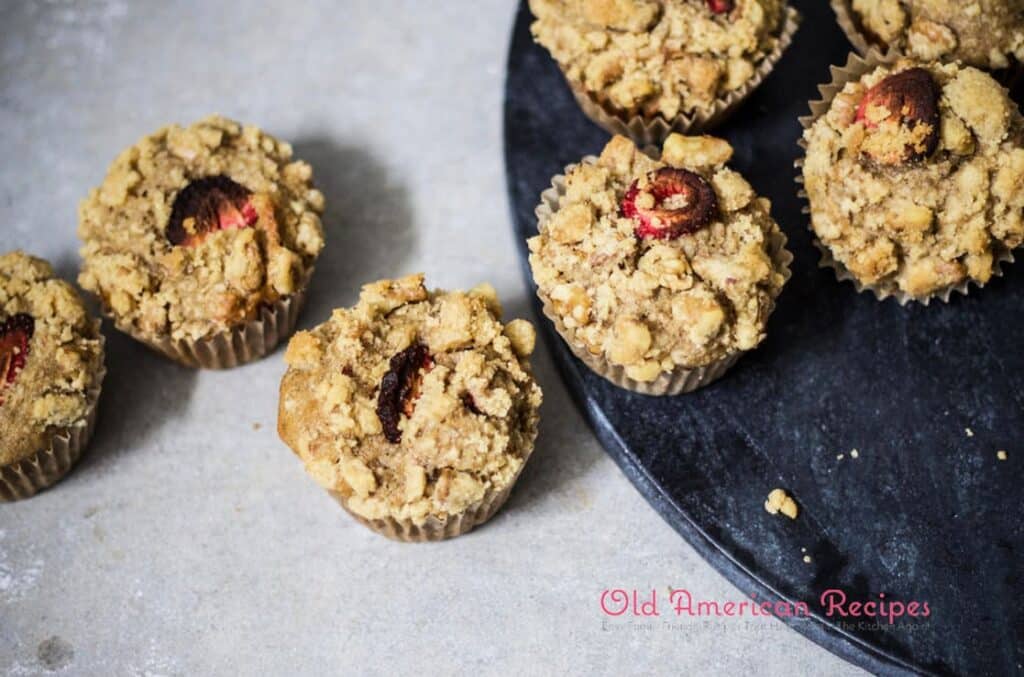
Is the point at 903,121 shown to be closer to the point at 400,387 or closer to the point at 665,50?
the point at 665,50

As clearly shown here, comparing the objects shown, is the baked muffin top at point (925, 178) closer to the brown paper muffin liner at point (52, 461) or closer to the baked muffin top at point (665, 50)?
the baked muffin top at point (665, 50)

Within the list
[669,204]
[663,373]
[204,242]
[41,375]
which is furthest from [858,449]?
[41,375]

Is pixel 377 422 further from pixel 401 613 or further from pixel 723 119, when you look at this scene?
pixel 723 119

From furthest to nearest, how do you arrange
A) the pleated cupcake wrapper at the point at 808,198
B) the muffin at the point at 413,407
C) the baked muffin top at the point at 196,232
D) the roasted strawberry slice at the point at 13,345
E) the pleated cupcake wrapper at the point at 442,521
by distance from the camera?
the pleated cupcake wrapper at the point at 808,198 → the baked muffin top at the point at 196,232 → the roasted strawberry slice at the point at 13,345 → the pleated cupcake wrapper at the point at 442,521 → the muffin at the point at 413,407

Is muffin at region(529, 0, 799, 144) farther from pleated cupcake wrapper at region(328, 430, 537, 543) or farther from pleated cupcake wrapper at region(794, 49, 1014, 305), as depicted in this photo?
pleated cupcake wrapper at region(328, 430, 537, 543)

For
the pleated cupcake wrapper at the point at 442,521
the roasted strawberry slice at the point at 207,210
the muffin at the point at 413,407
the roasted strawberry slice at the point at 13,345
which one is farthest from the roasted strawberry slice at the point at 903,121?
the roasted strawberry slice at the point at 13,345

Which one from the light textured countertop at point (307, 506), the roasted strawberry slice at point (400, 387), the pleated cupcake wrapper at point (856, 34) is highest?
the pleated cupcake wrapper at point (856, 34)

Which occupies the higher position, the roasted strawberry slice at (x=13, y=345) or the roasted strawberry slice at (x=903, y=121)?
the roasted strawberry slice at (x=903, y=121)
